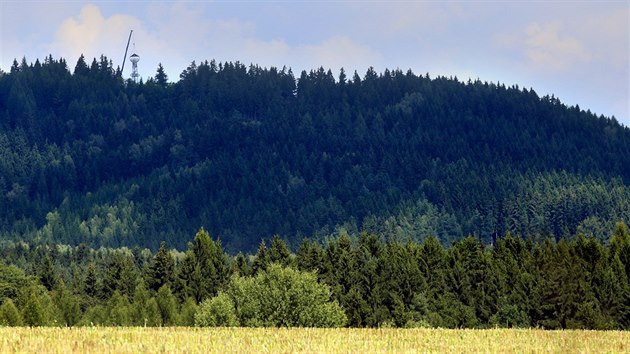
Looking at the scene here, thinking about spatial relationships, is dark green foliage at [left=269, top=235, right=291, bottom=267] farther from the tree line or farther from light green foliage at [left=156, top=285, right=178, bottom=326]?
light green foliage at [left=156, top=285, right=178, bottom=326]

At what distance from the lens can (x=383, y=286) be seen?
162 m

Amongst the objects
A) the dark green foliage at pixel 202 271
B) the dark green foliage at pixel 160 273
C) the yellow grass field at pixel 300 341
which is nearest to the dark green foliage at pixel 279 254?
the dark green foliage at pixel 202 271

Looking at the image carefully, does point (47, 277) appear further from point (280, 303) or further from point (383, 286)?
point (280, 303)

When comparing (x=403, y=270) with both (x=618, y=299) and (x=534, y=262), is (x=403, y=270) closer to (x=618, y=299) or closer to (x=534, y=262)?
(x=534, y=262)

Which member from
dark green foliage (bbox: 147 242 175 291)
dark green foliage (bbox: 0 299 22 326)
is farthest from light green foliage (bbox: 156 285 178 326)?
dark green foliage (bbox: 0 299 22 326)

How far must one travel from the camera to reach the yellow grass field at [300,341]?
43500 mm

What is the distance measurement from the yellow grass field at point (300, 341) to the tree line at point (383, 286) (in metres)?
61.3

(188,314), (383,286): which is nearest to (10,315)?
(188,314)

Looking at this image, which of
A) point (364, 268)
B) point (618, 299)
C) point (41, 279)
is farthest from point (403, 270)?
point (41, 279)

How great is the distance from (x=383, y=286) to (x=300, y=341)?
11388 cm

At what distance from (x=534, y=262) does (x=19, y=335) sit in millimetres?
118511

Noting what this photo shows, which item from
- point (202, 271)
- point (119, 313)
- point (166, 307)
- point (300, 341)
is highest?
point (300, 341)

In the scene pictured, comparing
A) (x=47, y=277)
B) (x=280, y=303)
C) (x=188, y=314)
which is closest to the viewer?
(x=280, y=303)

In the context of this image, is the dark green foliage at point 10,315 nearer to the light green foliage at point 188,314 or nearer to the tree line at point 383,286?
the tree line at point 383,286
